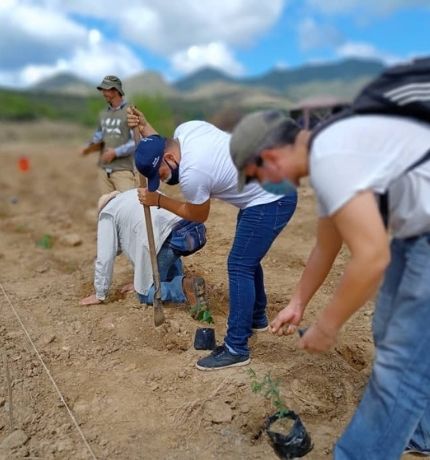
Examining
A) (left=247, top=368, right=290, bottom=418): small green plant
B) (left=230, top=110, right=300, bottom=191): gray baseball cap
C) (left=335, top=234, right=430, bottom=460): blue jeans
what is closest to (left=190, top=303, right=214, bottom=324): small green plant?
(left=247, top=368, right=290, bottom=418): small green plant

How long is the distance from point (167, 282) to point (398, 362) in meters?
2.49

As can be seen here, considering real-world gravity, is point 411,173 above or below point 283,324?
above

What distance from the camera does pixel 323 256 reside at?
7.81ft

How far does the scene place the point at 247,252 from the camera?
3.14 meters

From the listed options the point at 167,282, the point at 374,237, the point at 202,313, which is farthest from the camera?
the point at 167,282

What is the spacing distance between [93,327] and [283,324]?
76.7 inches

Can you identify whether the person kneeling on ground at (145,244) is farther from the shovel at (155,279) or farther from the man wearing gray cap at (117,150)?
the man wearing gray cap at (117,150)

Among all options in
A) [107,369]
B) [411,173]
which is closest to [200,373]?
[107,369]

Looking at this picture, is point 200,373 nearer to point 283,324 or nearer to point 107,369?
point 107,369

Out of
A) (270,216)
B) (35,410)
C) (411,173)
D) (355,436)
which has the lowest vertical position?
(35,410)

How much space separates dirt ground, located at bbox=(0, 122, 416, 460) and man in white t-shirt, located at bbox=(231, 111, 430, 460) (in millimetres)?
712

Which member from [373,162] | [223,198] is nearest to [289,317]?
[223,198]

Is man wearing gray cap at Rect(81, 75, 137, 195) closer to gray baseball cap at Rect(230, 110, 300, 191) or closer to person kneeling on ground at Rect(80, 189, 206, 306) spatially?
person kneeling on ground at Rect(80, 189, 206, 306)

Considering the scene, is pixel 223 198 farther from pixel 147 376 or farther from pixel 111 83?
pixel 111 83
